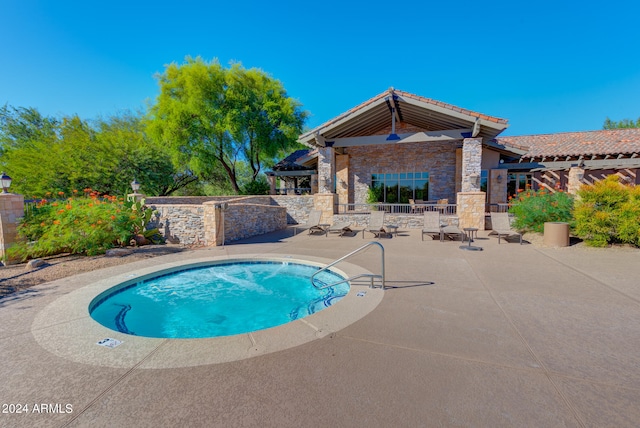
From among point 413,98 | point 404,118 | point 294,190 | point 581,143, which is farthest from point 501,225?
point 294,190

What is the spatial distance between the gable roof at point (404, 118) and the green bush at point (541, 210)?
11.0ft

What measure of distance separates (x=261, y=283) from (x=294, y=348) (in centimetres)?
354

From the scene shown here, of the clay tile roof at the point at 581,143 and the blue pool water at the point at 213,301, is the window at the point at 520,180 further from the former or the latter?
the blue pool water at the point at 213,301

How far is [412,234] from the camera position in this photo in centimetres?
1148

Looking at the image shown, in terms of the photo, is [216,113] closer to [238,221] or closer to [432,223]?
[238,221]

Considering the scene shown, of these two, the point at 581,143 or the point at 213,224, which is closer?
the point at 213,224

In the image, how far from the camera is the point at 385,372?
261 cm

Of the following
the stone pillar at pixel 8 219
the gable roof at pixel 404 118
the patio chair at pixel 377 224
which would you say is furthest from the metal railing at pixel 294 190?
the stone pillar at pixel 8 219

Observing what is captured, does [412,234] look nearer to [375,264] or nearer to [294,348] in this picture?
[375,264]

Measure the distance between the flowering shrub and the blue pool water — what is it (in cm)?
373

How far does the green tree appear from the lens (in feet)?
64.4

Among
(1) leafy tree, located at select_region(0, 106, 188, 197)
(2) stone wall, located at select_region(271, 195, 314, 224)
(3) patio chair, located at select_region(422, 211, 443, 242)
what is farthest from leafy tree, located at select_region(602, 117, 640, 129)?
(1) leafy tree, located at select_region(0, 106, 188, 197)

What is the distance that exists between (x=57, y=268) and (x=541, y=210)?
47.7 feet

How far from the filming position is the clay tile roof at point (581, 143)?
1515 cm
